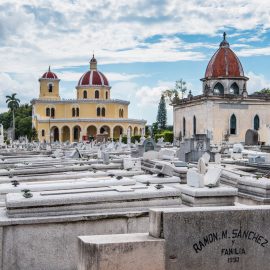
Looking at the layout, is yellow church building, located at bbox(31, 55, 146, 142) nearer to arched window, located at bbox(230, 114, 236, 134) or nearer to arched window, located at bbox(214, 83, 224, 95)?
arched window, located at bbox(214, 83, 224, 95)

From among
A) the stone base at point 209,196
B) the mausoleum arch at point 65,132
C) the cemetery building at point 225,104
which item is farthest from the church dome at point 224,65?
the stone base at point 209,196

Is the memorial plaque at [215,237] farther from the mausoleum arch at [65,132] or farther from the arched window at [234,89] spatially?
the mausoleum arch at [65,132]

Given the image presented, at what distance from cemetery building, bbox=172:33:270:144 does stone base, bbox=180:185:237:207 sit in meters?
45.1

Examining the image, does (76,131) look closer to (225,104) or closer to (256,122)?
(225,104)

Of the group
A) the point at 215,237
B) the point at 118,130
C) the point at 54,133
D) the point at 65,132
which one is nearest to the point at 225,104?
the point at 118,130

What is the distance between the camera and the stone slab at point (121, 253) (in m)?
4.94

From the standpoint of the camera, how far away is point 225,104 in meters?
53.2

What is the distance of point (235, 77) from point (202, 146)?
36050 millimetres

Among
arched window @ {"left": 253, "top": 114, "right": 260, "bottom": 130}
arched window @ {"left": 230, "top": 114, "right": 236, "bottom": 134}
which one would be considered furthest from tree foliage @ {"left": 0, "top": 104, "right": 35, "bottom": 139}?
arched window @ {"left": 253, "top": 114, "right": 260, "bottom": 130}

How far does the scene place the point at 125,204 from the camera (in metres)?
7.01

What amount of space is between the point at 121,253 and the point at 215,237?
1.06 m

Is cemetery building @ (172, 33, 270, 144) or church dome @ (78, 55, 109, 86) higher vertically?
church dome @ (78, 55, 109, 86)

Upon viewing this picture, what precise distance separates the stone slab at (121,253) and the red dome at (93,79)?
78.9 metres

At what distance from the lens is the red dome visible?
273 ft
